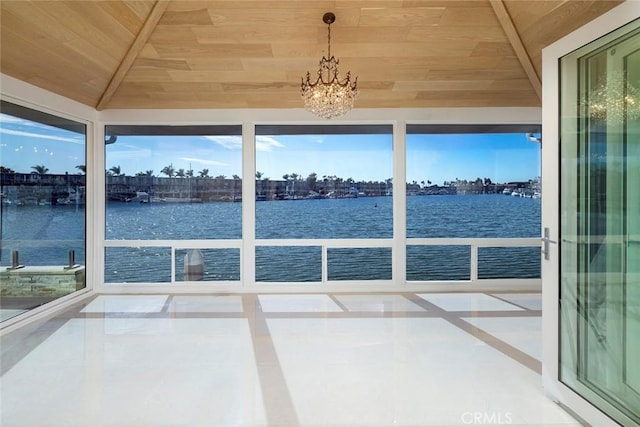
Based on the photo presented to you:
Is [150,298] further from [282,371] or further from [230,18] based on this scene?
[230,18]

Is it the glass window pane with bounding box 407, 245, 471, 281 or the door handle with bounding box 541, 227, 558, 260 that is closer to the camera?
the door handle with bounding box 541, 227, 558, 260

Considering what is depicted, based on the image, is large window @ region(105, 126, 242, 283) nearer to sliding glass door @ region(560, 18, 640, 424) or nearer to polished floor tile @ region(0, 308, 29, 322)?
polished floor tile @ region(0, 308, 29, 322)

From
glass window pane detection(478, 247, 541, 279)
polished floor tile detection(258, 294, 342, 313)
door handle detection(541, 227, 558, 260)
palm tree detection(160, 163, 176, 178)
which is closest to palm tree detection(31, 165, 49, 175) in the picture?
palm tree detection(160, 163, 176, 178)

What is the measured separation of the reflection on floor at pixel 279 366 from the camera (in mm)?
2361

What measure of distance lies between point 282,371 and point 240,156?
339 centimetres

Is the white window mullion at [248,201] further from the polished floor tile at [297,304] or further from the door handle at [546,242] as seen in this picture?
the door handle at [546,242]

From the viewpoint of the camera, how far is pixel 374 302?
15.9 feet

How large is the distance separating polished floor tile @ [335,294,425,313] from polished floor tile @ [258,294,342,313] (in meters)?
0.19

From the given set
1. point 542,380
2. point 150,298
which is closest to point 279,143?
point 150,298

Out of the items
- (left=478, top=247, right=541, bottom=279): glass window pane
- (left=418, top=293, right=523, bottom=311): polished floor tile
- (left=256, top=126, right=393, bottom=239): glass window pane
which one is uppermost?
(left=256, top=126, right=393, bottom=239): glass window pane

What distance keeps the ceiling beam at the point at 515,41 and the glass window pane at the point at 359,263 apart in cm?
289

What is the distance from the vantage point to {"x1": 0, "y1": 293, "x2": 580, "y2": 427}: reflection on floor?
7.75 ft

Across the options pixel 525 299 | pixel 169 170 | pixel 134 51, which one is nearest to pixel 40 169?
pixel 169 170

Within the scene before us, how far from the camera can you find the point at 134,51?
13.7 feet
